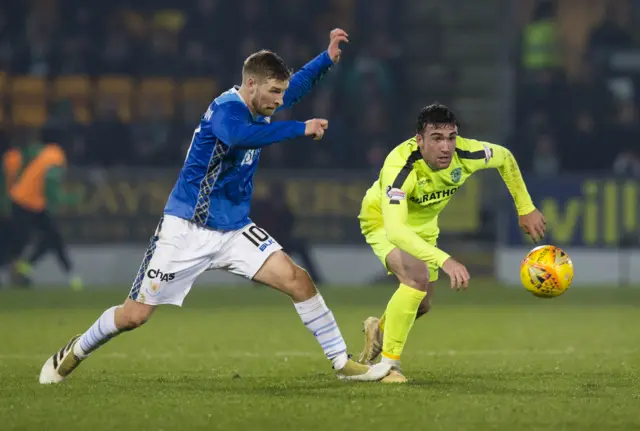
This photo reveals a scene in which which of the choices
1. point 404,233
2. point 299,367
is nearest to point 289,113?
point 299,367

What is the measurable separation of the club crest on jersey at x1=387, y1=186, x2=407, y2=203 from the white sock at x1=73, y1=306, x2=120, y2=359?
175cm

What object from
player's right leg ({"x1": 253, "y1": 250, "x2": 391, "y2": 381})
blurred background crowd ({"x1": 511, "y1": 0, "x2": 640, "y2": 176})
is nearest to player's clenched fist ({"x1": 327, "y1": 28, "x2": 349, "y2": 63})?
player's right leg ({"x1": 253, "y1": 250, "x2": 391, "y2": 381})

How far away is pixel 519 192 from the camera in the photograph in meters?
8.43

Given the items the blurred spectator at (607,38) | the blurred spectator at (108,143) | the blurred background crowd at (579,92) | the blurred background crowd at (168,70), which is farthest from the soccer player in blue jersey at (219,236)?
the blurred spectator at (607,38)

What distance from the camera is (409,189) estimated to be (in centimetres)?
784

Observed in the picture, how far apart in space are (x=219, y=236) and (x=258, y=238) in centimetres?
23

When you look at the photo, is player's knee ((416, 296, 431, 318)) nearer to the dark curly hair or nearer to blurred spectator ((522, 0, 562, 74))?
the dark curly hair

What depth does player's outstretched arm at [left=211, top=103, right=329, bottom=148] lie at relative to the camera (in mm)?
6816

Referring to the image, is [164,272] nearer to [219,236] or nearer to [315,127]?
[219,236]

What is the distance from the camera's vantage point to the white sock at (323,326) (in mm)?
7617

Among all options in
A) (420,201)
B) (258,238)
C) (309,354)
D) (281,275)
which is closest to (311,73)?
(420,201)

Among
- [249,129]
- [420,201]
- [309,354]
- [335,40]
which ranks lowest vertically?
[309,354]

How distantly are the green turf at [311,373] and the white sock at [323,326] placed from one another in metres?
0.19

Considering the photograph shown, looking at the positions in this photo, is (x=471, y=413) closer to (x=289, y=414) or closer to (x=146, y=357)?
(x=289, y=414)
